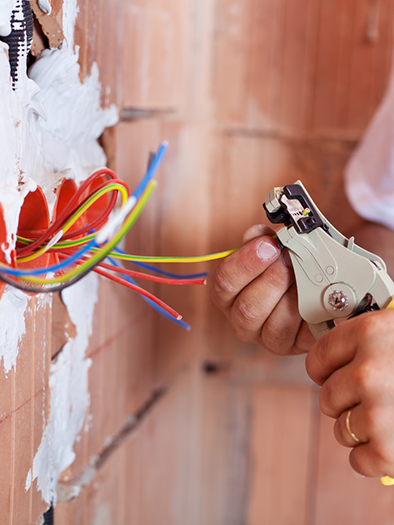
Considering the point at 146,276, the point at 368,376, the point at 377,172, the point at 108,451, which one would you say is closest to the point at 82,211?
the point at 146,276

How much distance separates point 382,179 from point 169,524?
94 centimetres

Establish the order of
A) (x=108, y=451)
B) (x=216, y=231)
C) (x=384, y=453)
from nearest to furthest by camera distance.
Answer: (x=384, y=453)
(x=108, y=451)
(x=216, y=231)

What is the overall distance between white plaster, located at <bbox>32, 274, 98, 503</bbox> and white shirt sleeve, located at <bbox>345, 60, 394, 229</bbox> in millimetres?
559

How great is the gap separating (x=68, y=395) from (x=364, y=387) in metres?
0.40

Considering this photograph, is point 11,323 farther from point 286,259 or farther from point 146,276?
point 286,259

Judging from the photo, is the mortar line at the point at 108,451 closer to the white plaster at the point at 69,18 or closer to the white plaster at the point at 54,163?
the white plaster at the point at 54,163

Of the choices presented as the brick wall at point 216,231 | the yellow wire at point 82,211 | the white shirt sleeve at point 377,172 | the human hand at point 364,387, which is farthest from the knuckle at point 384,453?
the white shirt sleeve at point 377,172

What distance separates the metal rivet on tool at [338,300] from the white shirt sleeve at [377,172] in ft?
1.53

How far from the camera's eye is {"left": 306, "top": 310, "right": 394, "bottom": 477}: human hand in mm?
393

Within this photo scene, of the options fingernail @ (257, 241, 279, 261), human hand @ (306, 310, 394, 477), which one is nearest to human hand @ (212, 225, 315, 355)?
fingernail @ (257, 241, 279, 261)

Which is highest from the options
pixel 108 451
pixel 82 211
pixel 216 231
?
pixel 82 211

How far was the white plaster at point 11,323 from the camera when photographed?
43cm

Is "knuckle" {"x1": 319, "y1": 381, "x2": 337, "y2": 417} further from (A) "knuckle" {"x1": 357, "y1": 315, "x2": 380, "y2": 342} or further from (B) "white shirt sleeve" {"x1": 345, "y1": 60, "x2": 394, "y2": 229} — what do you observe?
(B) "white shirt sleeve" {"x1": 345, "y1": 60, "x2": 394, "y2": 229}

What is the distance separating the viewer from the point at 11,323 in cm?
45
